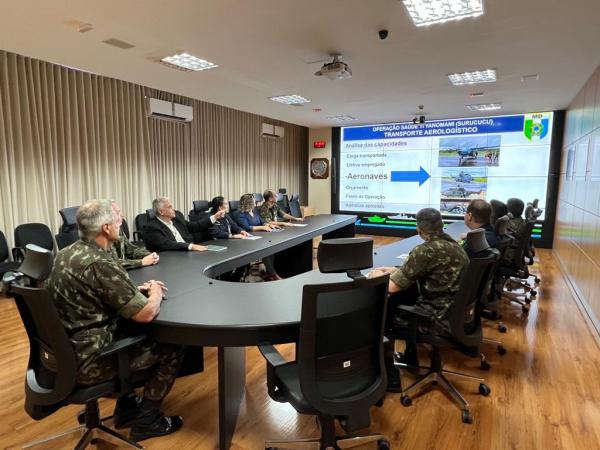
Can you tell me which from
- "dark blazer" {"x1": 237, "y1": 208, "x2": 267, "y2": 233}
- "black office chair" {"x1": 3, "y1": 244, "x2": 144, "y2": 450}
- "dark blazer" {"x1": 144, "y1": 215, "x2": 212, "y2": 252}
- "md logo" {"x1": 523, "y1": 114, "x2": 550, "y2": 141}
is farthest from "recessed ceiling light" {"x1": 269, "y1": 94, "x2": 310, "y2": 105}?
"black office chair" {"x1": 3, "y1": 244, "x2": 144, "y2": 450}

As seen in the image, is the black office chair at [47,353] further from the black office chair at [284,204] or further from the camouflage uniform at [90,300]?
the black office chair at [284,204]

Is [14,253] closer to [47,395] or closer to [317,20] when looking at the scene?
[47,395]

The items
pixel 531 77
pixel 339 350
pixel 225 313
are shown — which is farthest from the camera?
pixel 531 77

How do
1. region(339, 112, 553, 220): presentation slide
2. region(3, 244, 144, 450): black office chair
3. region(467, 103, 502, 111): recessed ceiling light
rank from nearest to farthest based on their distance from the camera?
region(3, 244, 144, 450): black office chair
region(467, 103, 502, 111): recessed ceiling light
region(339, 112, 553, 220): presentation slide

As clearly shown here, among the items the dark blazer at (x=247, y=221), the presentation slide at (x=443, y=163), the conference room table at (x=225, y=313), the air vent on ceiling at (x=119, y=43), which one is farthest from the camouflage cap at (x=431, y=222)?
the presentation slide at (x=443, y=163)

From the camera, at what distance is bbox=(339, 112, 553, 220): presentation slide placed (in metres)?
7.55

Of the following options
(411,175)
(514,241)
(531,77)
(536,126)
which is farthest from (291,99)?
(536,126)

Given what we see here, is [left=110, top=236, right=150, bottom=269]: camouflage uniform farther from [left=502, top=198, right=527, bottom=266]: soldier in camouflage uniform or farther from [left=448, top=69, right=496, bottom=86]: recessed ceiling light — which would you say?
[left=448, top=69, right=496, bottom=86]: recessed ceiling light

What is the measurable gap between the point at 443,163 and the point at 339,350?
7.63 m

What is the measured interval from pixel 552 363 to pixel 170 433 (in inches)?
109

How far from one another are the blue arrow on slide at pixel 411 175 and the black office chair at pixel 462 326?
6.38 meters

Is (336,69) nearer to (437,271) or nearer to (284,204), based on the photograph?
(437,271)

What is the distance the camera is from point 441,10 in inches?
113

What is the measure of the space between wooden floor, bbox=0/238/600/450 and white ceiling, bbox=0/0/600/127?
2.64 meters
